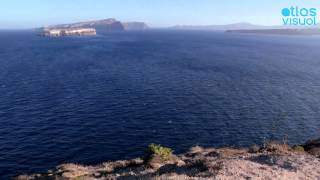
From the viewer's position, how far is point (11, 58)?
184m

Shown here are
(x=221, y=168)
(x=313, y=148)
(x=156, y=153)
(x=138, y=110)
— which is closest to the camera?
(x=221, y=168)

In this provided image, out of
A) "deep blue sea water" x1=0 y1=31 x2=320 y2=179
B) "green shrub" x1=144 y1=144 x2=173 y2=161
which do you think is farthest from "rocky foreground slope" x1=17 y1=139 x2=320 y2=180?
"deep blue sea water" x1=0 y1=31 x2=320 y2=179

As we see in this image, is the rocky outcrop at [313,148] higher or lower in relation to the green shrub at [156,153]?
lower

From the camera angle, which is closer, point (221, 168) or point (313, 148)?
point (221, 168)

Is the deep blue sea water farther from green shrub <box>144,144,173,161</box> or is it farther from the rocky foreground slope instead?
green shrub <box>144,144,173,161</box>

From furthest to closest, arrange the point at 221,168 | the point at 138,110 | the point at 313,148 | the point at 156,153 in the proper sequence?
1. the point at 138,110
2. the point at 313,148
3. the point at 156,153
4. the point at 221,168

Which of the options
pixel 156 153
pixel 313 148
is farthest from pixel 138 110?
pixel 313 148

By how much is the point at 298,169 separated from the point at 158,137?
38.2m

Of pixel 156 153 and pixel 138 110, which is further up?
pixel 156 153

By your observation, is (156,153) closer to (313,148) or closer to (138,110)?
(313,148)

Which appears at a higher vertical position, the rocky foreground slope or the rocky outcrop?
the rocky foreground slope

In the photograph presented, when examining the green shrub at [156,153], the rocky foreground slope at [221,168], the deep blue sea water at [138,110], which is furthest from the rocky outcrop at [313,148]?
the green shrub at [156,153]

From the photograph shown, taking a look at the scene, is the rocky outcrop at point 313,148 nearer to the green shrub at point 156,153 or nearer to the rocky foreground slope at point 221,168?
the rocky foreground slope at point 221,168

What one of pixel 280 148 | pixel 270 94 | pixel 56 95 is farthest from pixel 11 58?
pixel 280 148
